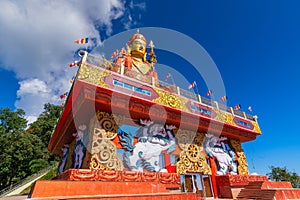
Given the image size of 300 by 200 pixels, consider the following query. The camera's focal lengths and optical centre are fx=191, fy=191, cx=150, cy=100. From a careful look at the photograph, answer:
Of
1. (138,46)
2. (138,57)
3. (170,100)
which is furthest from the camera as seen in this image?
(138,46)

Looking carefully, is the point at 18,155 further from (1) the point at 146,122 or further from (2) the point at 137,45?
(1) the point at 146,122

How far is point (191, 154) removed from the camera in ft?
28.4

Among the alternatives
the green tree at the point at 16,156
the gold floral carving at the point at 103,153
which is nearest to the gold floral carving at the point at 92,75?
the gold floral carving at the point at 103,153

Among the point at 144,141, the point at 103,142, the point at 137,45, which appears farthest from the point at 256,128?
the point at 137,45

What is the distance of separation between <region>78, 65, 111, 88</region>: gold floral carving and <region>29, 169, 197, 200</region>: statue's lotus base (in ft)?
9.35

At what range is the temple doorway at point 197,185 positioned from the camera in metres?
8.22

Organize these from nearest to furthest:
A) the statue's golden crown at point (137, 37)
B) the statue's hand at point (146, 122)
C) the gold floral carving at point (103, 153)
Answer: the gold floral carving at point (103, 153) → the statue's hand at point (146, 122) → the statue's golden crown at point (137, 37)

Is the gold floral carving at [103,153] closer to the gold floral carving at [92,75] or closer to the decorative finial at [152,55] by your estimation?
the gold floral carving at [92,75]

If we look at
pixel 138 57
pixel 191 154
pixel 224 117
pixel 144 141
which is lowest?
pixel 191 154

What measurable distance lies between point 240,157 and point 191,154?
3681 millimetres

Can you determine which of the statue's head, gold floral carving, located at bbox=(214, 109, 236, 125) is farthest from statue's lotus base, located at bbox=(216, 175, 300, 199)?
the statue's head

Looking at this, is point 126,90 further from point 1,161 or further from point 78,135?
point 1,161

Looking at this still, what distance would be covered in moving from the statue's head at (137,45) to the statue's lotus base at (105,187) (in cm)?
1002

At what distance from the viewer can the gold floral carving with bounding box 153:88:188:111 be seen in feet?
26.3
